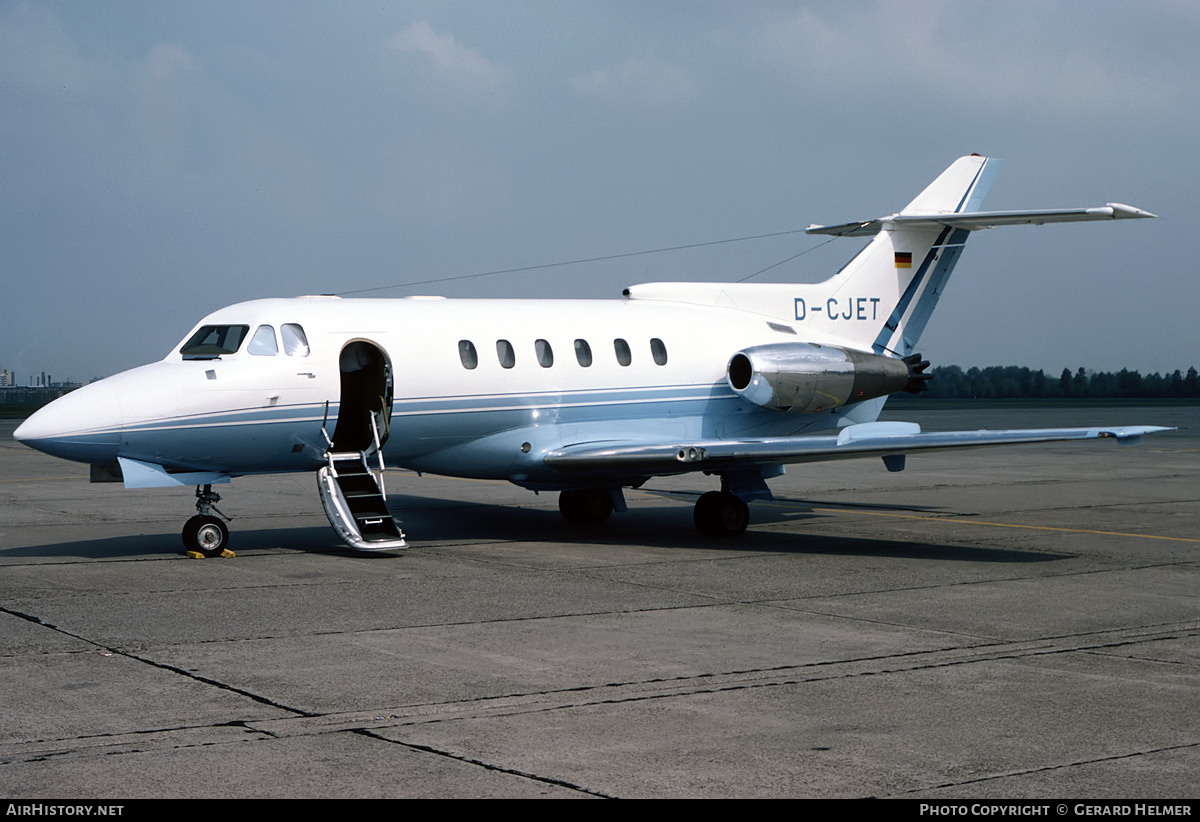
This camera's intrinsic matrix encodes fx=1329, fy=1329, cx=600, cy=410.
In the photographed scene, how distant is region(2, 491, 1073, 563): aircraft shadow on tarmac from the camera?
14703 mm

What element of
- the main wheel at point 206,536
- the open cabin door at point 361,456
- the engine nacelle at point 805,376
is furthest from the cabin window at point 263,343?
the engine nacelle at point 805,376

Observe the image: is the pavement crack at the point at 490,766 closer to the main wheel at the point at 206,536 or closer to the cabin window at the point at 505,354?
the main wheel at the point at 206,536

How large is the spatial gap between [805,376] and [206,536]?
795 centimetres

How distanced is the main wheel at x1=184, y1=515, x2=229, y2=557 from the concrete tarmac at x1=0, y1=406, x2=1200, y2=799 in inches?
8.5

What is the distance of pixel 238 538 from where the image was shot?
53.6ft

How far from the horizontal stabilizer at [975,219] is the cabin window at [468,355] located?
6.93 meters

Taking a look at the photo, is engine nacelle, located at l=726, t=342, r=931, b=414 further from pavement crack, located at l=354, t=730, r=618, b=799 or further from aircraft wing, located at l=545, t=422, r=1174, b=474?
pavement crack, located at l=354, t=730, r=618, b=799

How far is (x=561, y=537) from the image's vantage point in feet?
54.0

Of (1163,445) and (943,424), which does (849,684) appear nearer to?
(1163,445)

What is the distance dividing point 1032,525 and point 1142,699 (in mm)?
10327

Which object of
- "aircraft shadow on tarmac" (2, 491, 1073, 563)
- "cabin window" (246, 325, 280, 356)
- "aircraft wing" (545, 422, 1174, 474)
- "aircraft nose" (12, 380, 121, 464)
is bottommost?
"aircraft shadow on tarmac" (2, 491, 1073, 563)

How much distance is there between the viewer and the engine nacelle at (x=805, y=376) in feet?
57.3

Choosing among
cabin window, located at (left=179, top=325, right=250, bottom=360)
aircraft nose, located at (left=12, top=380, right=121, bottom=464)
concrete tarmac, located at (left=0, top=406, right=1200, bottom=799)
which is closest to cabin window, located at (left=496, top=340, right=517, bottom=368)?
concrete tarmac, located at (left=0, top=406, right=1200, bottom=799)
